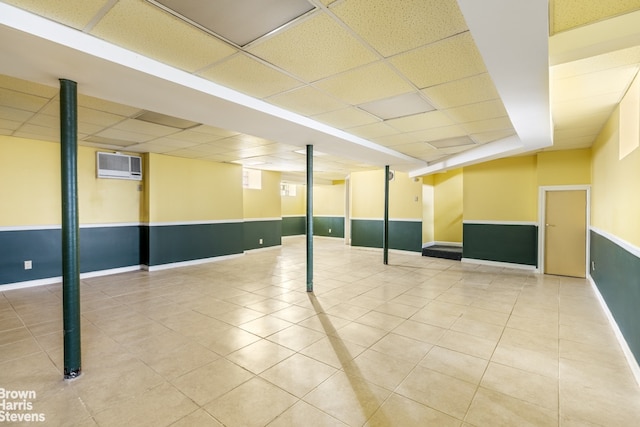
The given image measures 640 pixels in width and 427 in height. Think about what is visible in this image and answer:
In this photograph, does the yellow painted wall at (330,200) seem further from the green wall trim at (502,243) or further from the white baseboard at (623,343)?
the white baseboard at (623,343)

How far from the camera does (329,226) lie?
43.9 ft

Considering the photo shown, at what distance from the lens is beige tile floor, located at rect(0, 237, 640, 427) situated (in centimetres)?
213

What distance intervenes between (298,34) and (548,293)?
5.66 m

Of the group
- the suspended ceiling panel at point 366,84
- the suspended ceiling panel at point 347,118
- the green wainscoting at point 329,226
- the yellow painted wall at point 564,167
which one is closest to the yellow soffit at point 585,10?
the suspended ceiling panel at point 366,84

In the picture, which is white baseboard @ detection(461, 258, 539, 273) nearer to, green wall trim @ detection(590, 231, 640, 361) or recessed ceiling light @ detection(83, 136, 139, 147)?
green wall trim @ detection(590, 231, 640, 361)

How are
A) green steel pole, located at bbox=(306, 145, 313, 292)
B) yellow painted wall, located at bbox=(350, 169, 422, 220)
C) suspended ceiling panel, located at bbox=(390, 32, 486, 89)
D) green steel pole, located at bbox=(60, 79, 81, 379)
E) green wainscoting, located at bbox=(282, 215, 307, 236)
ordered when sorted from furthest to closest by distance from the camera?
green wainscoting, located at bbox=(282, 215, 307, 236) < yellow painted wall, located at bbox=(350, 169, 422, 220) < green steel pole, located at bbox=(306, 145, 313, 292) < green steel pole, located at bbox=(60, 79, 81, 379) < suspended ceiling panel, located at bbox=(390, 32, 486, 89)

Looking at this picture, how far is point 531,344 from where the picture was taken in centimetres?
319

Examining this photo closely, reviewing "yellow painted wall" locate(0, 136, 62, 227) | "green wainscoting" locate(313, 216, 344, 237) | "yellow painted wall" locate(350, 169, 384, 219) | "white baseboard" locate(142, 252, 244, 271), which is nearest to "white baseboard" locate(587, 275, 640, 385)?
"yellow painted wall" locate(350, 169, 384, 219)

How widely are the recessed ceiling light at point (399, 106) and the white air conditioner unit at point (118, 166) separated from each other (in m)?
5.49

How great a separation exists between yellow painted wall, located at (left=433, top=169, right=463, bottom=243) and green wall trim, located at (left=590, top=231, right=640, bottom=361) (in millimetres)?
4630

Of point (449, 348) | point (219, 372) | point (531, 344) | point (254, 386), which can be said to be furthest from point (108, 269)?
point (531, 344)

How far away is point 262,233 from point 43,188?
5604 millimetres

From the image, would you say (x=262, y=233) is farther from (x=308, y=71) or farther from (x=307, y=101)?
(x=308, y=71)

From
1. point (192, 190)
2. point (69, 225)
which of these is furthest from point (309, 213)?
point (192, 190)
